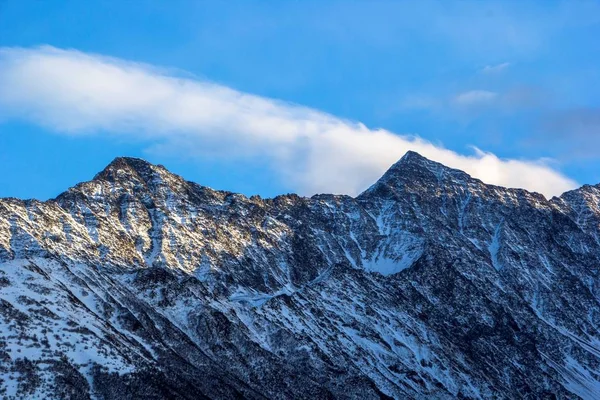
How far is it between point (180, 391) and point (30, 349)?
33583mm

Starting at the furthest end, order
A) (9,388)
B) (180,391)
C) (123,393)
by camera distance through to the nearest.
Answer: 1. (180,391)
2. (123,393)
3. (9,388)

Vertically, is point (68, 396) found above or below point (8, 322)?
below

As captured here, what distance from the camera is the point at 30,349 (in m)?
184

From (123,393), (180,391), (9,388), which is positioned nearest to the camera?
(9,388)

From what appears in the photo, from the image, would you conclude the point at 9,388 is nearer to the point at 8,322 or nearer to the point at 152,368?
the point at 8,322

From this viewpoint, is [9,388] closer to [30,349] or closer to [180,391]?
[30,349]

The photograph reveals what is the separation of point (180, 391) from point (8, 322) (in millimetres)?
39442

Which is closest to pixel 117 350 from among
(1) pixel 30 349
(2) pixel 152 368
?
(2) pixel 152 368

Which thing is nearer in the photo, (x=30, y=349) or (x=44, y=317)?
(x=30, y=349)

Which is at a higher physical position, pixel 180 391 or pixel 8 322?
pixel 8 322

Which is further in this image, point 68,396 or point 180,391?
point 180,391

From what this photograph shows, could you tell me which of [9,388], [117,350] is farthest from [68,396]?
[117,350]

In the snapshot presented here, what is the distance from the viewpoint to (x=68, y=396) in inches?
6860

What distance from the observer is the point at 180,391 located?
196875 millimetres
